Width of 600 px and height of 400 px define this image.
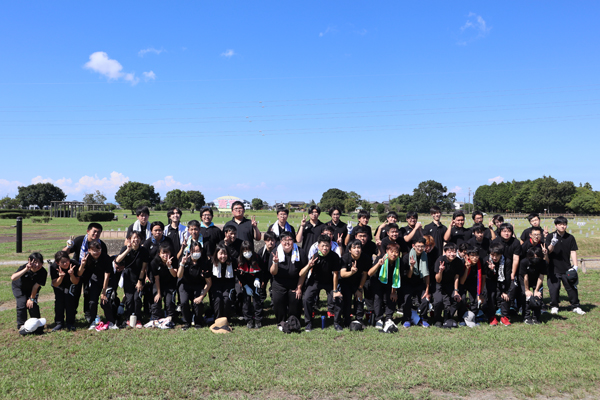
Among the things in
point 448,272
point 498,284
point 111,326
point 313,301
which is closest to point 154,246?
point 111,326

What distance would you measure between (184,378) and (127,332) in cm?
221

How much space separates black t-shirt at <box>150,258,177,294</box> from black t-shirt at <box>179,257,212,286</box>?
29 centimetres

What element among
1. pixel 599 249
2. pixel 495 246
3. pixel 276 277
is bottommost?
pixel 599 249

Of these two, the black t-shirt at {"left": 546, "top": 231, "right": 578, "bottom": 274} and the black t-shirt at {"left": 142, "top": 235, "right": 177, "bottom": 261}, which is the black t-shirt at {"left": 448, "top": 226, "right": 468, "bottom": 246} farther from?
the black t-shirt at {"left": 142, "top": 235, "right": 177, "bottom": 261}

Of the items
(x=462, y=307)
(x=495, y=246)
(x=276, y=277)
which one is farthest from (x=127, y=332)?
(x=495, y=246)

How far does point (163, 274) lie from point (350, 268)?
3.30 metres

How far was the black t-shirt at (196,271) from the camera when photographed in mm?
6508

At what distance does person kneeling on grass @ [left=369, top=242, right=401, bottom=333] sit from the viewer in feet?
21.3

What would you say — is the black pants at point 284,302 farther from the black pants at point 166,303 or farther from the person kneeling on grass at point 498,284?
the person kneeling on grass at point 498,284

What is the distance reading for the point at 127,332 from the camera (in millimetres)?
6180

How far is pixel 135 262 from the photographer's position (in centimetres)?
661

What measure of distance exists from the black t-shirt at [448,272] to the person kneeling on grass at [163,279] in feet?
15.2

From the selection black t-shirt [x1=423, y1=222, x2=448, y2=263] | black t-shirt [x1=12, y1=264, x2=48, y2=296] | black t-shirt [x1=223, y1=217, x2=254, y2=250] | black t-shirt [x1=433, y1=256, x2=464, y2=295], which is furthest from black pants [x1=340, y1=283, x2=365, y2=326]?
black t-shirt [x1=12, y1=264, x2=48, y2=296]

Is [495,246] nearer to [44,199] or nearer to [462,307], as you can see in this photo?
[462,307]
